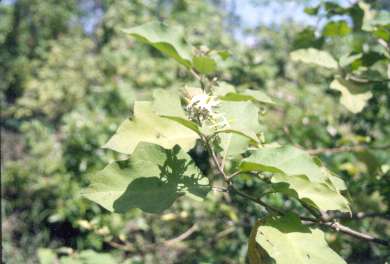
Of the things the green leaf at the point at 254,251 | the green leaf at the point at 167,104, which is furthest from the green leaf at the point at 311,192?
the green leaf at the point at 167,104

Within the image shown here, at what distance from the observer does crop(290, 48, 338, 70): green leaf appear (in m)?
1.36

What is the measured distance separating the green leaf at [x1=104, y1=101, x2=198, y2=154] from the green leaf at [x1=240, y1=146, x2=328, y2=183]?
14 centimetres

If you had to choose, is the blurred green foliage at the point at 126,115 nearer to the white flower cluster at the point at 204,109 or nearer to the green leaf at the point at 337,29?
the green leaf at the point at 337,29

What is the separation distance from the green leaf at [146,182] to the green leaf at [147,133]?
→ 3 cm

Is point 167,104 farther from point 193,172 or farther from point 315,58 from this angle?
point 315,58

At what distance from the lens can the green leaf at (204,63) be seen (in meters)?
1.04

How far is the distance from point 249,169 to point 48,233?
3650 millimetres

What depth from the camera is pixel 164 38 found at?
3.32 feet

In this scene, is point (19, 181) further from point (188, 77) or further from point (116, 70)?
point (188, 77)

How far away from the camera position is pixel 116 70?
17.7ft

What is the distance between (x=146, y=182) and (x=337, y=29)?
36.5 inches

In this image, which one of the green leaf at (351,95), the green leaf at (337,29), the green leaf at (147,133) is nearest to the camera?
the green leaf at (147,133)

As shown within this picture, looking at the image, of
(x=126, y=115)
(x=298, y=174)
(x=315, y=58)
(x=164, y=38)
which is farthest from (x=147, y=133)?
(x=126, y=115)

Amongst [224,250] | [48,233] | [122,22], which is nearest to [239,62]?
[224,250]
